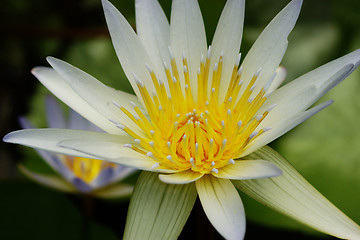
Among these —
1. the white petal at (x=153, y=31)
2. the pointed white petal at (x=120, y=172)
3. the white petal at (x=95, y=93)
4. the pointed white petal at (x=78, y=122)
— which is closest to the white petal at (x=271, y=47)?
the white petal at (x=153, y=31)

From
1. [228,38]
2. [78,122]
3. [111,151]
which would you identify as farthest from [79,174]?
[228,38]

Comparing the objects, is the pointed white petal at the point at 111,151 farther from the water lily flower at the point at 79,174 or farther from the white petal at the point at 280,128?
the water lily flower at the point at 79,174

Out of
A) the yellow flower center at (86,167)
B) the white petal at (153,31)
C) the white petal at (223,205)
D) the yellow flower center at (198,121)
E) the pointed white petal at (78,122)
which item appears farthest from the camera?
the pointed white petal at (78,122)

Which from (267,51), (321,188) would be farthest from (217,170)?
(321,188)

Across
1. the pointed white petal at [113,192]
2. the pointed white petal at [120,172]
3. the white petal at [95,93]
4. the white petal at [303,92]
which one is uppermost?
the white petal at [303,92]

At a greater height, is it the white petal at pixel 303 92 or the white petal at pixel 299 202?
the white petal at pixel 303 92

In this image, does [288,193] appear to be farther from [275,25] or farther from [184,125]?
[275,25]

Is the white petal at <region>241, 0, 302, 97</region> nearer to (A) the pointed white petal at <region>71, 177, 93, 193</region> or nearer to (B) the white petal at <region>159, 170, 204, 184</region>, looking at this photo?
(B) the white petal at <region>159, 170, 204, 184</region>
